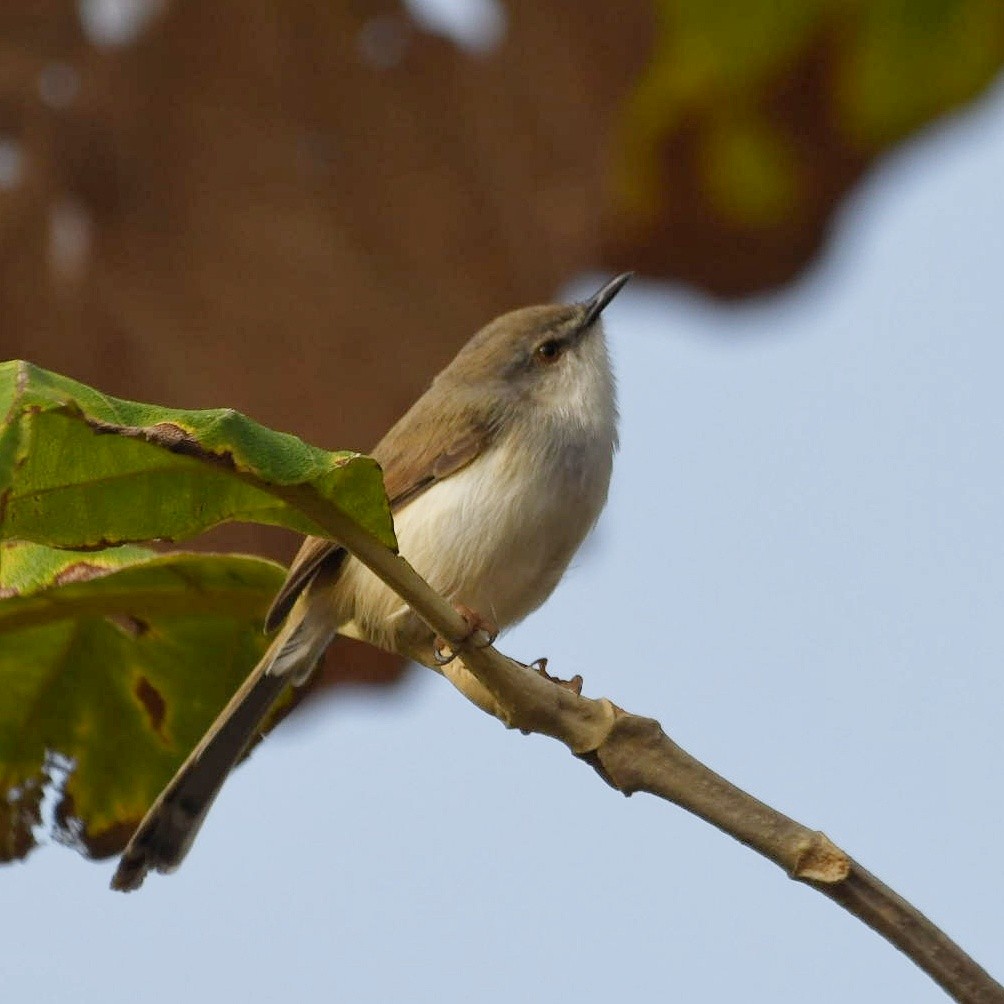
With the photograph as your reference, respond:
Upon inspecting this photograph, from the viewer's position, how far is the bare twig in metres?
1.80

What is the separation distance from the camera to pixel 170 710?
3203 mm

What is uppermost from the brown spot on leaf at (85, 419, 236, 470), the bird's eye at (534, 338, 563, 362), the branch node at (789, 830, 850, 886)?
the bird's eye at (534, 338, 563, 362)

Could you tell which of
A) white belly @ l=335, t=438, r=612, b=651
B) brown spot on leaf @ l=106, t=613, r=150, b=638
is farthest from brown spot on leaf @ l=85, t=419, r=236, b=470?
white belly @ l=335, t=438, r=612, b=651

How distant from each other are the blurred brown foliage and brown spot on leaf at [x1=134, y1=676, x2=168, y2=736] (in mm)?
961

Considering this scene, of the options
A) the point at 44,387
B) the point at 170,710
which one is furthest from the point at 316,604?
the point at 44,387

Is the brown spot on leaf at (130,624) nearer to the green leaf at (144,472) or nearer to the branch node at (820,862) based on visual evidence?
the green leaf at (144,472)

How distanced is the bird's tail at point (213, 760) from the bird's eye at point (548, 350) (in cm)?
76

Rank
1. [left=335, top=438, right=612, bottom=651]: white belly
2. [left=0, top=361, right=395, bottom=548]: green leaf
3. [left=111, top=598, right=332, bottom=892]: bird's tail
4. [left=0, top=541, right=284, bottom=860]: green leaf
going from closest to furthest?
1. [left=0, top=361, right=395, bottom=548]: green leaf
2. [left=0, top=541, right=284, bottom=860]: green leaf
3. [left=111, top=598, right=332, bottom=892]: bird's tail
4. [left=335, top=438, right=612, bottom=651]: white belly

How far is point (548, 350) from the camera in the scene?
3773 millimetres

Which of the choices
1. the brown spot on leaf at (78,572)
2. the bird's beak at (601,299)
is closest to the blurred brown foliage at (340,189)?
the bird's beak at (601,299)

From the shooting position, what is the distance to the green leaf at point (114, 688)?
116 inches

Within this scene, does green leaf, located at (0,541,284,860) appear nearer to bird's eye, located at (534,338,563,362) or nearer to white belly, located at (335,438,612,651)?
white belly, located at (335,438,612,651)

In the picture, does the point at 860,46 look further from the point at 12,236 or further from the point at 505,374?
the point at 12,236

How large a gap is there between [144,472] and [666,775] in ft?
2.36
